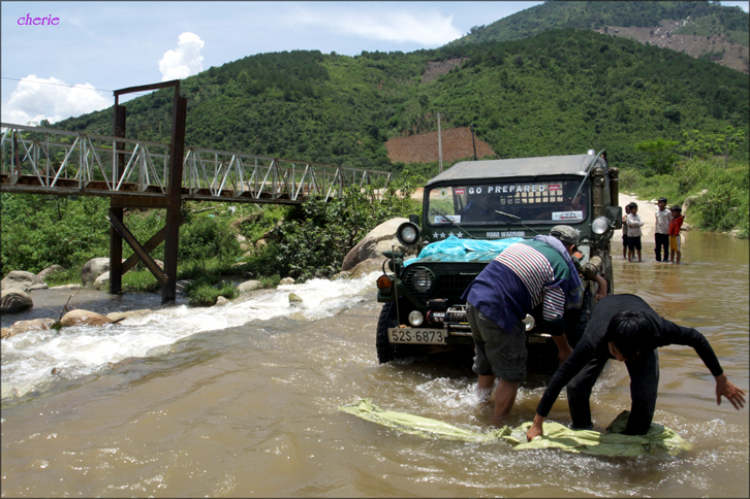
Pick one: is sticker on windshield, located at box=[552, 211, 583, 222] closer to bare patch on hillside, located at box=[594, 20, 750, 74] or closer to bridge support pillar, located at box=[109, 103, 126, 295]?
bridge support pillar, located at box=[109, 103, 126, 295]

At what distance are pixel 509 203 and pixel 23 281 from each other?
1423 centimetres

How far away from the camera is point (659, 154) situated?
41.8 meters

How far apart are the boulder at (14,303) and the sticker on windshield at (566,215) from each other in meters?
10.3

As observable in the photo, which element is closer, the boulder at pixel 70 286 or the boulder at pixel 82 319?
the boulder at pixel 82 319

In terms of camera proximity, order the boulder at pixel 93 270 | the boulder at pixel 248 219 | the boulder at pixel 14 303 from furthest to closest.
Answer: the boulder at pixel 248 219, the boulder at pixel 93 270, the boulder at pixel 14 303

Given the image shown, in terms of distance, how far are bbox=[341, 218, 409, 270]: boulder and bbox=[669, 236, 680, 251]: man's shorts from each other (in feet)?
17.4

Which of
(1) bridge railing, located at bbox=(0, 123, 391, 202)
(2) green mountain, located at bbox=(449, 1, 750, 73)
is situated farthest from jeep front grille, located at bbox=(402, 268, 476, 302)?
(2) green mountain, located at bbox=(449, 1, 750, 73)

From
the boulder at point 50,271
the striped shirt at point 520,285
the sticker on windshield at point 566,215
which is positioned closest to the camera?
the striped shirt at point 520,285

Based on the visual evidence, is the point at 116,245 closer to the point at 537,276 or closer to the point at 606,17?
the point at 537,276

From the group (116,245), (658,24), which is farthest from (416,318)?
(658,24)

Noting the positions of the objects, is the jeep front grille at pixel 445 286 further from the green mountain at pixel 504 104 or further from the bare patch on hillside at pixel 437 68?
the bare patch on hillside at pixel 437 68

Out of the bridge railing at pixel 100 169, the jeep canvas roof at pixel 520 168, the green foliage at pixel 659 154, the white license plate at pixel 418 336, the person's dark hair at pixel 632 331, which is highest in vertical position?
the green foliage at pixel 659 154

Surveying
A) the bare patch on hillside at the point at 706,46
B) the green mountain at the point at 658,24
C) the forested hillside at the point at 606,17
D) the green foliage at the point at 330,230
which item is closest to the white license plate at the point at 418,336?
the green foliage at the point at 330,230

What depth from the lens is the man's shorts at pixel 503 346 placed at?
3635mm
